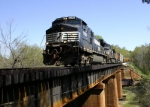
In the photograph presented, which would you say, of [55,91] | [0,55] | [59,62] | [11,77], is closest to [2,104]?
[11,77]

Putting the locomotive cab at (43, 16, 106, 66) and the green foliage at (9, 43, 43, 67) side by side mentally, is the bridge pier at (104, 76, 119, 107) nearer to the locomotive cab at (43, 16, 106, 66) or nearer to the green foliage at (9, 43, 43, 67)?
the green foliage at (9, 43, 43, 67)

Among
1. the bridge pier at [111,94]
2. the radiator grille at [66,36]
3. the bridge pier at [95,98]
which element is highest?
the radiator grille at [66,36]

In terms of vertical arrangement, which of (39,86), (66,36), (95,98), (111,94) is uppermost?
(66,36)

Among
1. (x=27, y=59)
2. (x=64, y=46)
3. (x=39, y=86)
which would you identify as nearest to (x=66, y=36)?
(x=64, y=46)

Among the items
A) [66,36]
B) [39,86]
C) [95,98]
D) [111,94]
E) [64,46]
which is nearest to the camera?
[39,86]

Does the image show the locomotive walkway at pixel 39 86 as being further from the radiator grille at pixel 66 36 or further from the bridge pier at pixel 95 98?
the bridge pier at pixel 95 98

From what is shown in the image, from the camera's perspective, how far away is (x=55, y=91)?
6793 millimetres

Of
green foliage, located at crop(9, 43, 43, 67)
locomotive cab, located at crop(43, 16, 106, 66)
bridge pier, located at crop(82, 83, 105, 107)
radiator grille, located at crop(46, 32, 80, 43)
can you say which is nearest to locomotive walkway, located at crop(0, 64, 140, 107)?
locomotive cab, located at crop(43, 16, 106, 66)

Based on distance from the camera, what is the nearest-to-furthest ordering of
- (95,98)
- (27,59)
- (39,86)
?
(39,86), (95,98), (27,59)

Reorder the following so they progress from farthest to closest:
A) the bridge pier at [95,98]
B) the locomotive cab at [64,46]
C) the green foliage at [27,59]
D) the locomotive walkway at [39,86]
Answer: the green foliage at [27,59], the bridge pier at [95,98], the locomotive cab at [64,46], the locomotive walkway at [39,86]

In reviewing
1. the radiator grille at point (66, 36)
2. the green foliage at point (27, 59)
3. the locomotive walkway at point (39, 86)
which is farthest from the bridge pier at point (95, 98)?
the green foliage at point (27, 59)

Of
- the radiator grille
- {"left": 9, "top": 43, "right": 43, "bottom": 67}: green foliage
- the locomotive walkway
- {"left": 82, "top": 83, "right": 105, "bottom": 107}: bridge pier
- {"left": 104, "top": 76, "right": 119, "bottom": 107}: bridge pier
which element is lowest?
{"left": 104, "top": 76, "right": 119, "bottom": 107}: bridge pier

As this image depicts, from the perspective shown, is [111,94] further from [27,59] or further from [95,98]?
[27,59]

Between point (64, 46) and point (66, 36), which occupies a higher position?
point (66, 36)
